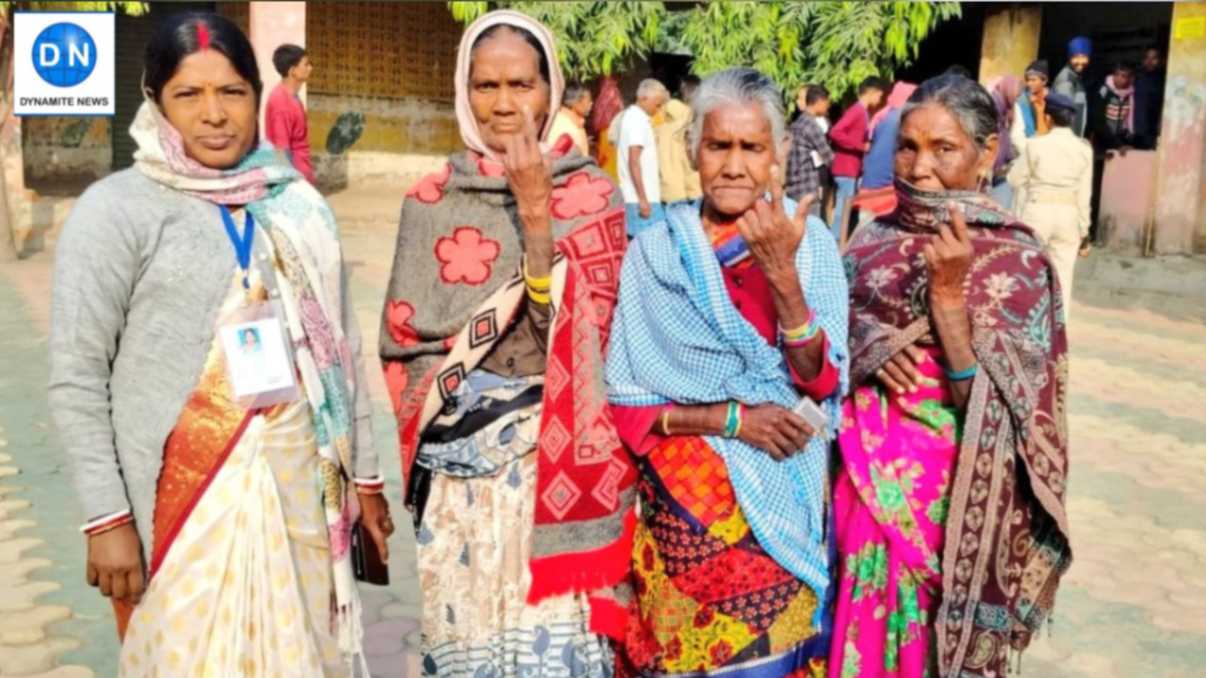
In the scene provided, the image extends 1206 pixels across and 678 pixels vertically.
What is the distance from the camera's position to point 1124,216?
1340 cm

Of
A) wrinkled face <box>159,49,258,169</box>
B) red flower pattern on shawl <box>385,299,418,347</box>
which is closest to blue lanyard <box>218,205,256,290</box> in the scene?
wrinkled face <box>159,49,258,169</box>

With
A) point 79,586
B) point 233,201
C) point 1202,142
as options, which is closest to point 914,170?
point 233,201

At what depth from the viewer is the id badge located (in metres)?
2.45

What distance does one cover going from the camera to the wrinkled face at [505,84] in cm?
282

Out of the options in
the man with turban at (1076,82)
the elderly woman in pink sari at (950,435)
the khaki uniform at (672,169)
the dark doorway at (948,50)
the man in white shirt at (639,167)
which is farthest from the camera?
the dark doorway at (948,50)

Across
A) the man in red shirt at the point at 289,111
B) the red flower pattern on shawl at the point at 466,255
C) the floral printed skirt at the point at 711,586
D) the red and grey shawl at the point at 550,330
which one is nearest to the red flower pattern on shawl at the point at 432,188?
the red and grey shawl at the point at 550,330

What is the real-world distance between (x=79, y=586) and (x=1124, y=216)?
1201 centimetres

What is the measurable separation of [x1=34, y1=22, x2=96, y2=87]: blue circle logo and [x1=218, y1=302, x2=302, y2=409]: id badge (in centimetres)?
1049

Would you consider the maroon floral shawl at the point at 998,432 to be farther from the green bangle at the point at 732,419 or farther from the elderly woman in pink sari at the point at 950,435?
the green bangle at the point at 732,419

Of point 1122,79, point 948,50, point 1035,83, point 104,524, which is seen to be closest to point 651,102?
point 1035,83

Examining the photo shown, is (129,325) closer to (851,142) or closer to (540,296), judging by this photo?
(540,296)

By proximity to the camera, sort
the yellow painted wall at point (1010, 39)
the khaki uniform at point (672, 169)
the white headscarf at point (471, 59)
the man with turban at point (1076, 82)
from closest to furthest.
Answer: the white headscarf at point (471, 59)
the khaki uniform at point (672, 169)
the man with turban at point (1076, 82)
the yellow painted wall at point (1010, 39)

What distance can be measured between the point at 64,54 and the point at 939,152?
11.2 metres

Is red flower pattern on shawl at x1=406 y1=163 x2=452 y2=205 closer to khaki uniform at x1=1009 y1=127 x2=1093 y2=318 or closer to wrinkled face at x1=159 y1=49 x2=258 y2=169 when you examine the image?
wrinkled face at x1=159 y1=49 x2=258 y2=169
